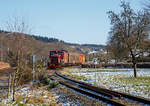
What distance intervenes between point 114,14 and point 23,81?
12316 millimetres

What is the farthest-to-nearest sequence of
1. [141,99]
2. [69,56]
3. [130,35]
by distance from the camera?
[69,56] < [130,35] < [141,99]

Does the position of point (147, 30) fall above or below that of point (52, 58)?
above

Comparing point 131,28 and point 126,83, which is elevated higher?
point 131,28

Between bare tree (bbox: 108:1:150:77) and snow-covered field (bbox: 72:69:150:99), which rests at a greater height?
bare tree (bbox: 108:1:150:77)

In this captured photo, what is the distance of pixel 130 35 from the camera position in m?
17.7

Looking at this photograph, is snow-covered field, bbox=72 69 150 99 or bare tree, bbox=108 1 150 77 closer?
snow-covered field, bbox=72 69 150 99

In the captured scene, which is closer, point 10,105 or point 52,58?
point 10,105

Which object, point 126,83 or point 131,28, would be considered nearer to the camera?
point 126,83

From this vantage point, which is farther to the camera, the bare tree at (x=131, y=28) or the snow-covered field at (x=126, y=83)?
the bare tree at (x=131, y=28)

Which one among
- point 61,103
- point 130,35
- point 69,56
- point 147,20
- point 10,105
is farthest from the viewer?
point 69,56

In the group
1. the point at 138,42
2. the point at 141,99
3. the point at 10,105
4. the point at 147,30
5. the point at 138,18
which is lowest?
the point at 10,105

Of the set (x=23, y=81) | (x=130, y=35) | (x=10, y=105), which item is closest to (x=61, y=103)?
(x=10, y=105)

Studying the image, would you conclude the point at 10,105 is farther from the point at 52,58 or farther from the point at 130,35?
the point at 52,58

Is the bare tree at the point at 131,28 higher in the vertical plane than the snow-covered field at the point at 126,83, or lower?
higher
